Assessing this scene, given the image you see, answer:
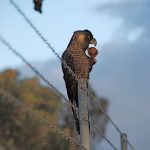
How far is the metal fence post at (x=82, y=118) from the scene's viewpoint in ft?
14.0

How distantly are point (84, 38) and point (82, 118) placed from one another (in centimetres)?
70

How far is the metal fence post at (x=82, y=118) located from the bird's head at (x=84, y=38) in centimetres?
36

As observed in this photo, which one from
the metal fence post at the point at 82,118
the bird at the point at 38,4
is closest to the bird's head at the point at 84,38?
the metal fence post at the point at 82,118

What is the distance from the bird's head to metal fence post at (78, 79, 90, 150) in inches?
14.0

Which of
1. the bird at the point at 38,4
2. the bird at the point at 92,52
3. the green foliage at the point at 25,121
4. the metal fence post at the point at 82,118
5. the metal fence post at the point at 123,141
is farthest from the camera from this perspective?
the green foliage at the point at 25,121

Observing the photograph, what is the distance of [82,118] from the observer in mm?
4234

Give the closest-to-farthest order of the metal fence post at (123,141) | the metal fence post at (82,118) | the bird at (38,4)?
the bird at (38,4) < the metal fence post at (82,118) < the metal fence post at (123,141)

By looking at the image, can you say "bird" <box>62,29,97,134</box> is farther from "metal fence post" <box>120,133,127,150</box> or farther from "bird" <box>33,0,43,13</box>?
"bird" <box>33,0,43,13</box>

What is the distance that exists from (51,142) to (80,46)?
194 ft

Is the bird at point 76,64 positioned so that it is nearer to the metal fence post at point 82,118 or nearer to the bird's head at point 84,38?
the bird's head at point 84,38

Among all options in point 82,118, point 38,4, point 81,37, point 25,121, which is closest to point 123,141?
point 82,118

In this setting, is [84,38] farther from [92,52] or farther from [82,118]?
[82,118]

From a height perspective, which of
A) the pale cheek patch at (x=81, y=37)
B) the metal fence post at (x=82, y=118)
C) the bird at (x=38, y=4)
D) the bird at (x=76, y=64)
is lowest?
the bird at (x=38, y=4)

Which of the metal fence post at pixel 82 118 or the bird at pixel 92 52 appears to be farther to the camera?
the bird at pixel 92 52
